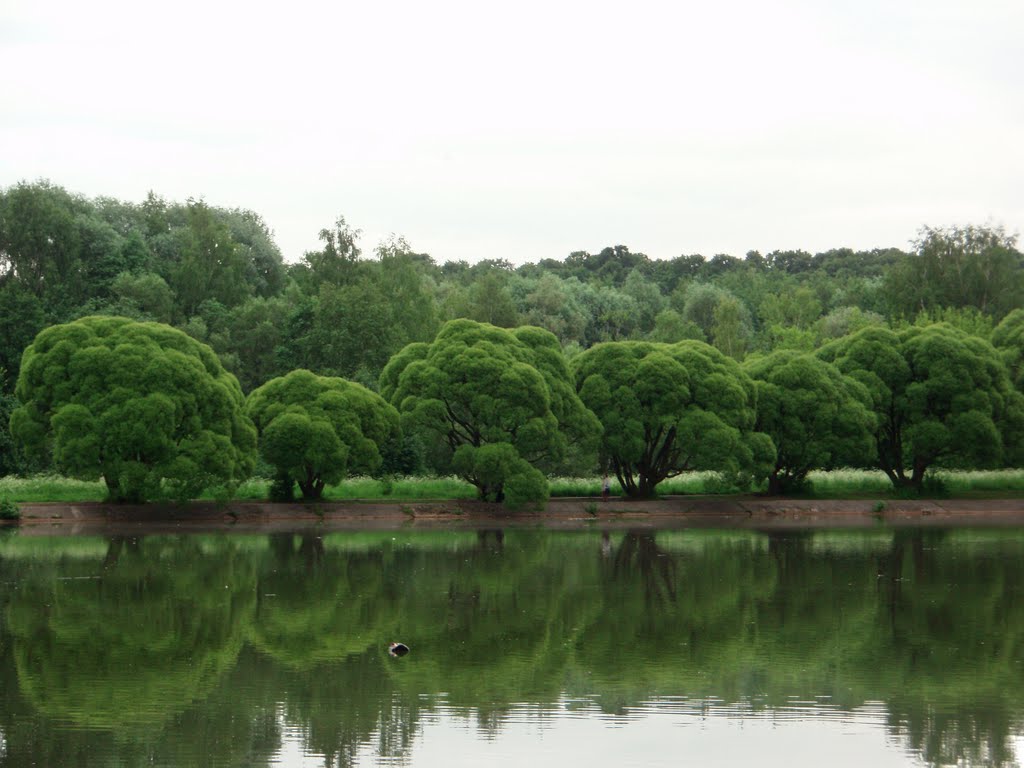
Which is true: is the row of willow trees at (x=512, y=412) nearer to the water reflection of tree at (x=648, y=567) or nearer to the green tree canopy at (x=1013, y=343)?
the green tree canopy at (x=1013, y=343)

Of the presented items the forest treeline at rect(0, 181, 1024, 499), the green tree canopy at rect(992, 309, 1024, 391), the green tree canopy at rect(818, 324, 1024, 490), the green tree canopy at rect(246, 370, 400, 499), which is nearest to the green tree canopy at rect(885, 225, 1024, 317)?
the forest treeline at rect(0, 181, 1024, 499)

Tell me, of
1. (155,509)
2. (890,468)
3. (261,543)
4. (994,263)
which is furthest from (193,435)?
(994,263)

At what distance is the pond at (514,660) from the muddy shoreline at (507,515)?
12.3 m

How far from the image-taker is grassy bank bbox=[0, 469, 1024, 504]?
5106cm

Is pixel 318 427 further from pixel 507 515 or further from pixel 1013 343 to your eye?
pixel 1013 343

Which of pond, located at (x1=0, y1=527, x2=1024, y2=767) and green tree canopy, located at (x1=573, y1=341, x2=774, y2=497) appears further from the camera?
green tree canopy, located at (x1=573, y1=341, x2=774, y2=497)

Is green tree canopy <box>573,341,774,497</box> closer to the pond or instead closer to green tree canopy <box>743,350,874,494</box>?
green tree canopy <box>743,350,874,494</box>

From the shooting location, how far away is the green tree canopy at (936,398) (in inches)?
2157

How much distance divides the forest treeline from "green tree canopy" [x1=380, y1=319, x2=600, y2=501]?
4.41 ft

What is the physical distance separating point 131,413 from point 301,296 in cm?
3175

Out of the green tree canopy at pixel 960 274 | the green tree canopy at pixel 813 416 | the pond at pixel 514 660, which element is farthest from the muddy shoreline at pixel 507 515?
the green tree canopy at pixel 960 274

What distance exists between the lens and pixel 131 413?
45531 millimetres

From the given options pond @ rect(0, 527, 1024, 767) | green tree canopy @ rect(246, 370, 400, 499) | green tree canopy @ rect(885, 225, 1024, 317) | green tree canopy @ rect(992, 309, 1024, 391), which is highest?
green tree canopy @ rect(885, 225, 1024, 317)

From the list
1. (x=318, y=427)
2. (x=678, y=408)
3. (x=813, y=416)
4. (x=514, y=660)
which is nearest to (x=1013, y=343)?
(x=813, y=416)
